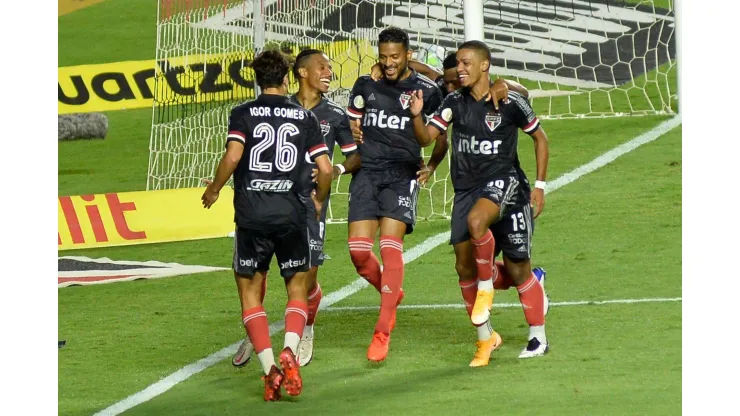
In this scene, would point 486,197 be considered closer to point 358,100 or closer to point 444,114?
point 444,114

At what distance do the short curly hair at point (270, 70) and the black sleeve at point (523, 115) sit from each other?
1332 mm

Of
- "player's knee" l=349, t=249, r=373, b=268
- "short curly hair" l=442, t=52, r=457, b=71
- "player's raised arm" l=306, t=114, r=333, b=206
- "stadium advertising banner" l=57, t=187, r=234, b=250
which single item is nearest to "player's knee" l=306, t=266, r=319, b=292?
"player's knee" l=349, t=249, r=373, b=268

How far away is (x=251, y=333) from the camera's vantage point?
7.12m

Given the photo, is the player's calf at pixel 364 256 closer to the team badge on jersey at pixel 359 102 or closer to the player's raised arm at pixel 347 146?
the player's raised arm at pixel 347 146

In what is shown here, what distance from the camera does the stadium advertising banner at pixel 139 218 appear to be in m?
12.4

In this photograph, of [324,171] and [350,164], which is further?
[350,164]

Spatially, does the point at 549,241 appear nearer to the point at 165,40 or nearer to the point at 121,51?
the point at 165,40

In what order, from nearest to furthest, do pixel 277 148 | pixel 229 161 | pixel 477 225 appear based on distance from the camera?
pixel 229 161, pixel 277 148, pixel 477 225

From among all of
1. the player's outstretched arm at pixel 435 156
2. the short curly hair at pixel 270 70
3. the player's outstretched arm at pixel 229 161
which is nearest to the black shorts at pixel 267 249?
the player's outstretched arm at pixel 229 161

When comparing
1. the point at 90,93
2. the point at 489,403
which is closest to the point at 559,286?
the point at 489,403

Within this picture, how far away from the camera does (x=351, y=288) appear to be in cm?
1039

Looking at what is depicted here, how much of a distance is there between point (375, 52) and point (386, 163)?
5959 millimetres

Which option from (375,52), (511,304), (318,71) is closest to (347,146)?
(318,71)
